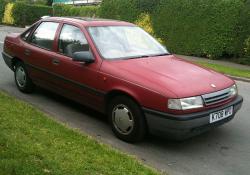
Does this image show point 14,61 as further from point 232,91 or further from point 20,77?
point 232,91

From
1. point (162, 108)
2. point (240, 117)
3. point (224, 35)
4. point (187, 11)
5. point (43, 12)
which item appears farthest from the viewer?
point (43, 12)

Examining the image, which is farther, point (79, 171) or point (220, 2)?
point (220, 2)

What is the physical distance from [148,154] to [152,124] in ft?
1.35

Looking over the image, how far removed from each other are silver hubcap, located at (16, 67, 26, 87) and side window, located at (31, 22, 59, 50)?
0.67m

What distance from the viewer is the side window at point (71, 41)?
6.97 meters

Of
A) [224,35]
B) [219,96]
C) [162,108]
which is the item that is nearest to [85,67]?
[162,108]

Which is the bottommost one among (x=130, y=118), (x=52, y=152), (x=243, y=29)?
(x=243, y=29)

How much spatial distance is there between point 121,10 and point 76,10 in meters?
8.23

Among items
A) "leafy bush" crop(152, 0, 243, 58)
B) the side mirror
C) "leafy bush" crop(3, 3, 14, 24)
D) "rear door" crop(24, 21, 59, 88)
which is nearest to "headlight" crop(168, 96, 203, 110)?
the side mirror

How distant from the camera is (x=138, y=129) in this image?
5895 millimetres

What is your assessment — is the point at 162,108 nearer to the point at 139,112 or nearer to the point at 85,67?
the point at 139,112

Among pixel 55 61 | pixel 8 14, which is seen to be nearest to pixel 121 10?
pixel 55 61

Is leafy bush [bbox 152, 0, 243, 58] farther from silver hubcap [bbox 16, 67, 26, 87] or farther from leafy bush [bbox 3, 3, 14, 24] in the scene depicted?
leafy bush [bbox 3, 3, 14, 24]

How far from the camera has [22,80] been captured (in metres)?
8.59
